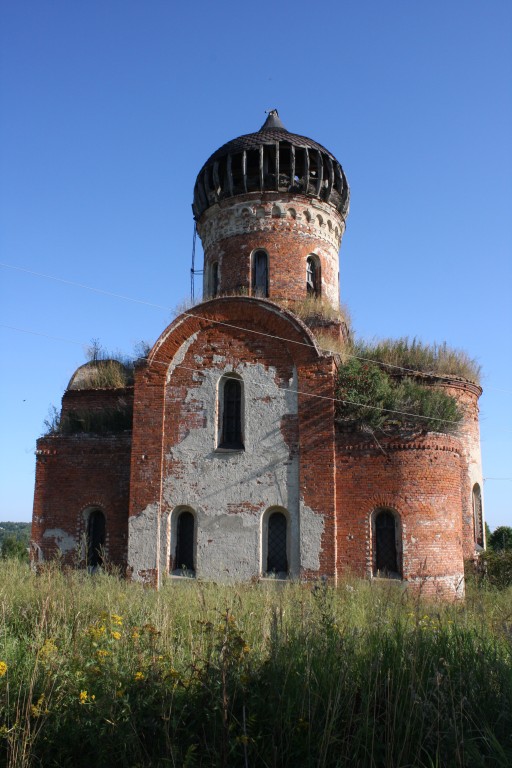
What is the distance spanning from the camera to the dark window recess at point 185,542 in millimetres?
13586

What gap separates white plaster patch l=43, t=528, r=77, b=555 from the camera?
14406mm

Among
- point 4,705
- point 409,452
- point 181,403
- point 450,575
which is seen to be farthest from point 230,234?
point 4,705

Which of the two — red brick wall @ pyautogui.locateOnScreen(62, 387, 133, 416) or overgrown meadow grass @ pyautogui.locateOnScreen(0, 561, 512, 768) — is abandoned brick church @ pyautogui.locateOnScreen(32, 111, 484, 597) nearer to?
red brick wall @ pyautogui.locateOnScreen(62, 387, 133, 416)

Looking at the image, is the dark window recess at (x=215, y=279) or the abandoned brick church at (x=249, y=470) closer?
the abandoned brick church at (x=249, y=470)

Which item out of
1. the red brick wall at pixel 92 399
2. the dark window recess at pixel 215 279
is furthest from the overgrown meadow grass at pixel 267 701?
the dark window recess at pixel 215 279

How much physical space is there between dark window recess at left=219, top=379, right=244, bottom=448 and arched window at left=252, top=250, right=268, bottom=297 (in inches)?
183

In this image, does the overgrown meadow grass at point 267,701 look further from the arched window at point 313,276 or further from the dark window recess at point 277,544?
the arched window at point 313,276

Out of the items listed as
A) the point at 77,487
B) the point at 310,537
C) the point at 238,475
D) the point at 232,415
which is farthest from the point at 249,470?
the point at 77,487

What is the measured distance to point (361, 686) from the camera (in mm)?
4848

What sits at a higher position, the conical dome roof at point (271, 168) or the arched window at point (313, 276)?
the conical dome roof at point (271, 168)

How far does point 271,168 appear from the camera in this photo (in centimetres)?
Answer: 1828

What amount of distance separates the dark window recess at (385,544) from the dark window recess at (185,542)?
13.4 feet

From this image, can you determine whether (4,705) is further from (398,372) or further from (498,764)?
(398,372)

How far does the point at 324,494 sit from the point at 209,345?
4.48 m
